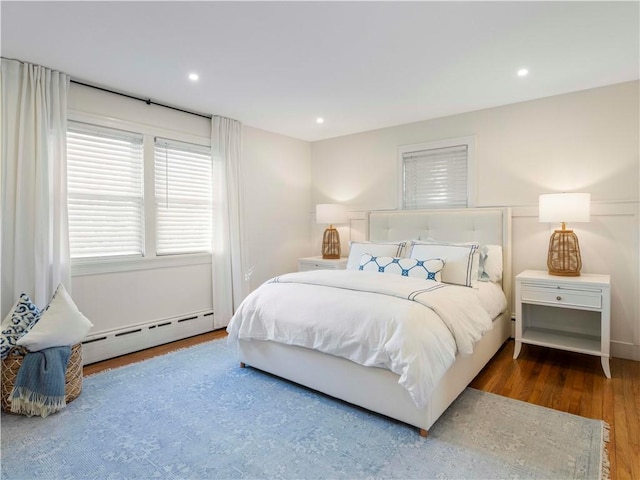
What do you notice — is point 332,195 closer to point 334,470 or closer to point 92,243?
point 92,243

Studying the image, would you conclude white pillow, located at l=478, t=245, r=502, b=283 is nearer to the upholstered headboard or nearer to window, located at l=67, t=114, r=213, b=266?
Answer: the upholstered headboard

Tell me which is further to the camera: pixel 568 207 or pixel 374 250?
pixel 374 250

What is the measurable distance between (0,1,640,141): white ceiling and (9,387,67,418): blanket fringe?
2.28 m

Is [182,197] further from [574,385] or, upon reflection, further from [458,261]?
[574,385]

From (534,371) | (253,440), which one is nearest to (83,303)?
(253,440)

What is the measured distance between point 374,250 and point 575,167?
2.00 meters

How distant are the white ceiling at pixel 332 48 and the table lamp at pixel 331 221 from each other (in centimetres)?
140

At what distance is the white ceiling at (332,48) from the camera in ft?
6.72

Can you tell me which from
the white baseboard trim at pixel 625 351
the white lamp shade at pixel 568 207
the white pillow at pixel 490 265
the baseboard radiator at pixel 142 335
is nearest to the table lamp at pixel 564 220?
the white lamp shade at pixel 568 207

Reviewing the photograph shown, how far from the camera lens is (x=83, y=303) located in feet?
10.2

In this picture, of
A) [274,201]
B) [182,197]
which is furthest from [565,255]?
[182,197]

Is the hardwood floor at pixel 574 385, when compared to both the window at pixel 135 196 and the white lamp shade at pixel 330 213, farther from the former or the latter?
the white lamp shade at pixel 330 213

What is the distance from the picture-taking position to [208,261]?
4.07 metres

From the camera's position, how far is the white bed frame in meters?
2.07
